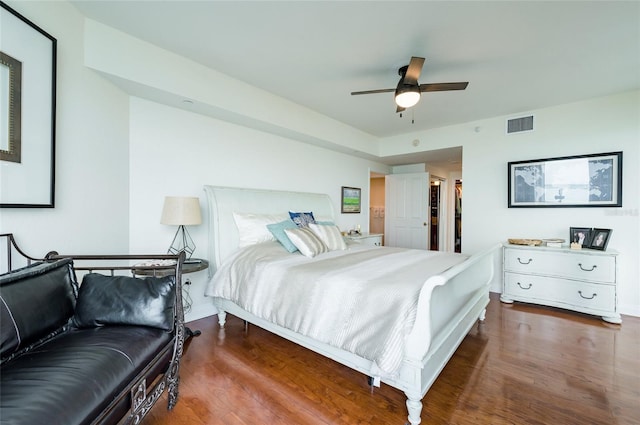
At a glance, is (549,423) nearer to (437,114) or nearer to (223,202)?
(223,202)

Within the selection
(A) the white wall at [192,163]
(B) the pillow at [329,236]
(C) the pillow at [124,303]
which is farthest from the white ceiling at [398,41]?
(C) the pillow at [124,303]

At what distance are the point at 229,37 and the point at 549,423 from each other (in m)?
3.40

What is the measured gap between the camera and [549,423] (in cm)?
158

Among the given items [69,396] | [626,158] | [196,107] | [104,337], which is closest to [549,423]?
[69,396]

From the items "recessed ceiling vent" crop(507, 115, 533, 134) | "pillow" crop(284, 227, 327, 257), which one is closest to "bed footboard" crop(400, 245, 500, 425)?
"pillow" crop(284, 227, 327, 257)

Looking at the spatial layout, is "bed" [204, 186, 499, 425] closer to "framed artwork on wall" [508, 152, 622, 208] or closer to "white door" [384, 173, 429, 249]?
"framed artwork on wall" [508, 152, 622, 208]

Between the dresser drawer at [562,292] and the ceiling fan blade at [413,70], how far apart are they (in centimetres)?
290

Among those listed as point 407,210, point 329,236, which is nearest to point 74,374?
point 329,236

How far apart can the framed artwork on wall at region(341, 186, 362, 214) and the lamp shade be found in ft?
9.54

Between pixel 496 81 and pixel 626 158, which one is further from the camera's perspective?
pixel 626 158

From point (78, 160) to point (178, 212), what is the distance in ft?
2.58

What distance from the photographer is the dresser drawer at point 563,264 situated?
10.1 feet

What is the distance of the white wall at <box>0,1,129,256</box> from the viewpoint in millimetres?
1763

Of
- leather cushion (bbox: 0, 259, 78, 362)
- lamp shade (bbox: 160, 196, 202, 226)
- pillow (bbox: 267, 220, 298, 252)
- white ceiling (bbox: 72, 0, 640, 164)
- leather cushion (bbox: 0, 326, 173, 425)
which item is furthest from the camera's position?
pillow (bbox: 267, 220, 298, 252)
